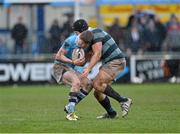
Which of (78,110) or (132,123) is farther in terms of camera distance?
(78,110)

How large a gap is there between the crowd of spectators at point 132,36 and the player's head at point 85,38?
51.4 ft

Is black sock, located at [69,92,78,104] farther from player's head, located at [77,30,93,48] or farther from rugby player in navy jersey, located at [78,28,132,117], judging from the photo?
player's head, located at [77,30,93,48]

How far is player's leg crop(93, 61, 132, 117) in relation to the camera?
15234mm

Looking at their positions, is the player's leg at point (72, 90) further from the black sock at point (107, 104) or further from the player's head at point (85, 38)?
the player's head at point (85, 38)

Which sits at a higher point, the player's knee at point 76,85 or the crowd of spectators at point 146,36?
the player's knee at point 76,85

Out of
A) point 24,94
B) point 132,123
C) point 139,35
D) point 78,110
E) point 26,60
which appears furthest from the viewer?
point 139,35

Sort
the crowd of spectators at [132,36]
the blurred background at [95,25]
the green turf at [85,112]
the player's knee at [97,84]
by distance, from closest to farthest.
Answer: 1. the green turf at [85,112]
2. the player's knee at [97,84]
3. the blurred background at [95,25]
4. the crowd of spectators at [132,36]

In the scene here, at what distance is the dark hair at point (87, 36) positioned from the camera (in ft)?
49.1

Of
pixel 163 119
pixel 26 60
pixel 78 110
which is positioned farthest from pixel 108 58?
pixel 26 60

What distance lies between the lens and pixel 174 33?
32000mm

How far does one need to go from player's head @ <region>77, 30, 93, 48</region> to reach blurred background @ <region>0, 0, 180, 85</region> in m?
13.2

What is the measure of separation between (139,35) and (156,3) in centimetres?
206

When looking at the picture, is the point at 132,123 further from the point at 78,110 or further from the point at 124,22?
the point at 124,22

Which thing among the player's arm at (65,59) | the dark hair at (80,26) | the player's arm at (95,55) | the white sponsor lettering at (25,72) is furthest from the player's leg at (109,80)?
the white sponsor lettering at (25,72)
